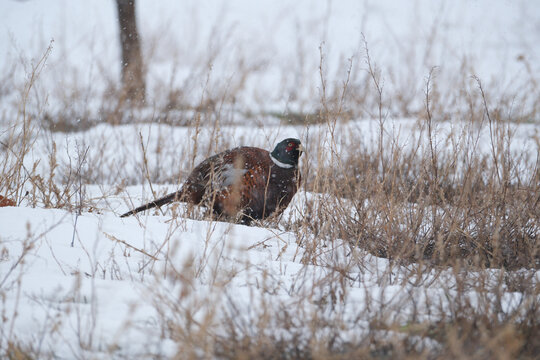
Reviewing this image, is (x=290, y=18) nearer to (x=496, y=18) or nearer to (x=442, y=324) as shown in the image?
(x=496, y=18)

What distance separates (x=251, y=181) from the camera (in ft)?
10.1

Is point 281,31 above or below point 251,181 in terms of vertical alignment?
above

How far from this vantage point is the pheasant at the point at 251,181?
3072 mm

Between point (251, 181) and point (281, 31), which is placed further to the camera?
point (281, 31)

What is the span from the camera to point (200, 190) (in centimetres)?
322

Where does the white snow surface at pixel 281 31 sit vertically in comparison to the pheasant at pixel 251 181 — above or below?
above

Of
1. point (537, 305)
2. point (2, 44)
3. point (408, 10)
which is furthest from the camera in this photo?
point (408, 10)

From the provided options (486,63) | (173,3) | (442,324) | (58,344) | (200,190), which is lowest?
(58,344)

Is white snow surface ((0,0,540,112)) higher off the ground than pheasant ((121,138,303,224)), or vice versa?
white snow surface ((0,0,540,112))

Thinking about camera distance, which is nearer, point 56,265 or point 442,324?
point 442,324

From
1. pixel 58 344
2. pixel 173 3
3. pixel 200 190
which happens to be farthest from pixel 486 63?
pixel 58 344

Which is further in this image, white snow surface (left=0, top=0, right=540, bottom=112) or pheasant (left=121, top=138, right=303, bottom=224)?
white snow surface (left=0, top=0, right=540, bottom=112)

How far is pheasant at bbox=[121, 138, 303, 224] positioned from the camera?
10.1ft

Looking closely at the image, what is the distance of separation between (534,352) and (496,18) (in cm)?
1202
